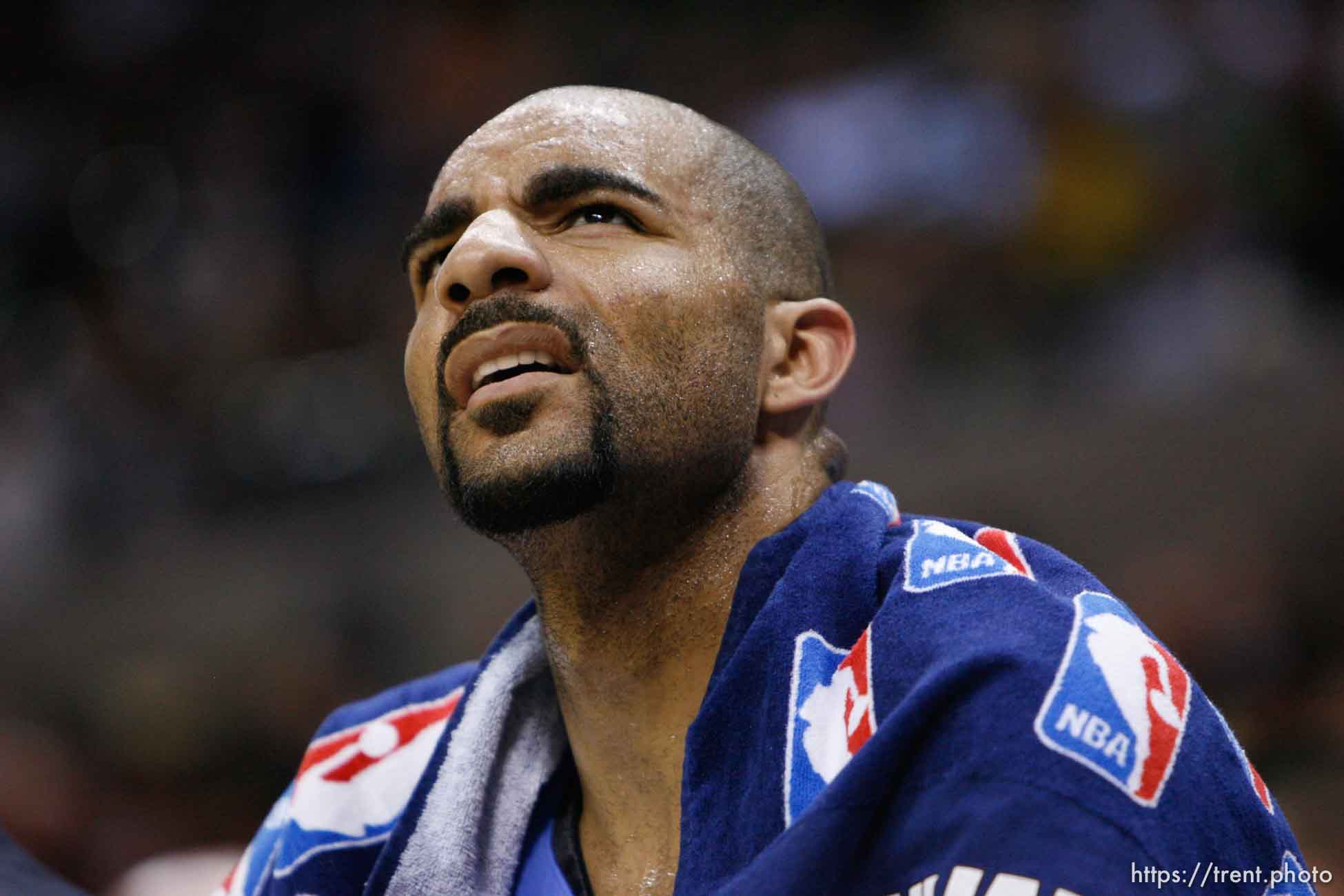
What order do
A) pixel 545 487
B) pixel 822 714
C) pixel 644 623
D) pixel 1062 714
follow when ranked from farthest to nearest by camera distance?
pixel 644 623 < pixel 545 487 < pixel 822 714 < pixel 1062 714

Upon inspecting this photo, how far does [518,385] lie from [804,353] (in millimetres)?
366

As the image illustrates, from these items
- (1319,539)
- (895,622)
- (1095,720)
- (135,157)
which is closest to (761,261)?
(895,622)

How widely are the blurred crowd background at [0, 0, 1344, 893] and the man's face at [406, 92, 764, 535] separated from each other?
5.69 feet

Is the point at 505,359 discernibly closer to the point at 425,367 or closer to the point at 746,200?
the point at 425,367

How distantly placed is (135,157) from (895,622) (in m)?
4.09

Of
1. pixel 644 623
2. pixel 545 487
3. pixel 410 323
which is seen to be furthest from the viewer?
pixel 410 323

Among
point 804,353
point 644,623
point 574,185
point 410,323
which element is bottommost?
point 410,323

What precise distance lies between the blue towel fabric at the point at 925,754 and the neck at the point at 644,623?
111 millimetres

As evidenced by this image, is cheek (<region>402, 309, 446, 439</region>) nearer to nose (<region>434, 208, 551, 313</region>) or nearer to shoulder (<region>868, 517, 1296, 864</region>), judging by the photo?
nose (<region>434, 208, 551, 313</region>)

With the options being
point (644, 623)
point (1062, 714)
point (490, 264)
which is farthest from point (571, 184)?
point (1062, 714)

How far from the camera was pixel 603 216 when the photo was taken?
148 cm

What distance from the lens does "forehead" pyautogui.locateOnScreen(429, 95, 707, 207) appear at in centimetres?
150

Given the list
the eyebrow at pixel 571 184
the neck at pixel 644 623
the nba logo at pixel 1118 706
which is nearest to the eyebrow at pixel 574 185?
the eyebrow at pixel 571 184

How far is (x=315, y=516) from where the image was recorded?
12.8 feet
